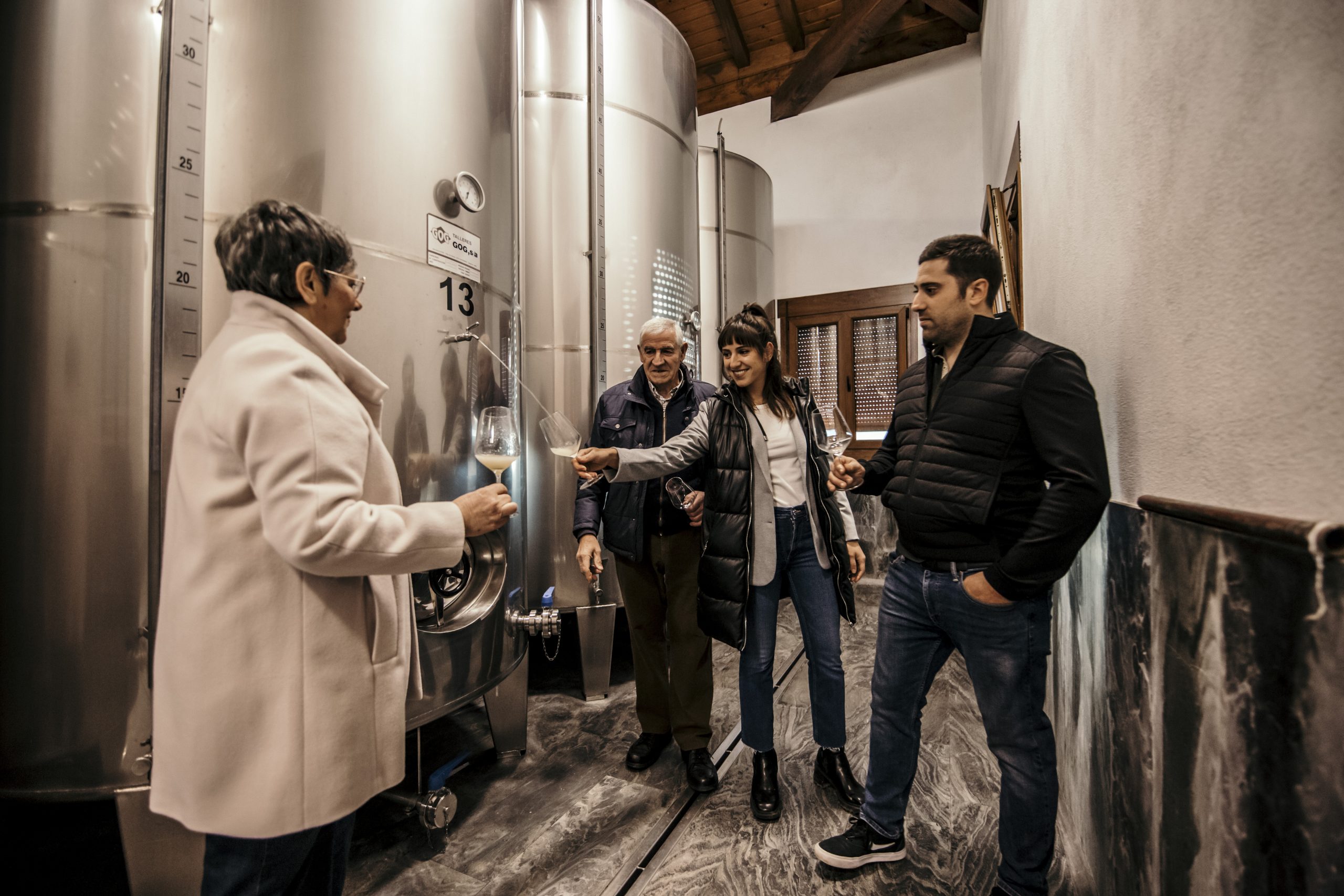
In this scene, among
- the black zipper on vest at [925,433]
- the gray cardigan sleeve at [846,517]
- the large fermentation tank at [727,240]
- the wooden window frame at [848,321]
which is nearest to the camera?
the black zipper on vest at [925,433]

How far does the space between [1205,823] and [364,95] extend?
2.32 m

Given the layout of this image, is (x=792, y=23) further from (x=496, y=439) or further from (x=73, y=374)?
(x=73, y=374)

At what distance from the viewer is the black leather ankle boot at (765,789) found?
1983 millimetres

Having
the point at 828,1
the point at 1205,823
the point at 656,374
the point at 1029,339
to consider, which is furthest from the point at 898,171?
the point at 1205,823

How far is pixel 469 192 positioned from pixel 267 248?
3.25 ft

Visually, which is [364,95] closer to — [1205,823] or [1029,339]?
[1029,339]

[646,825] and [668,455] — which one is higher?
[668,455]

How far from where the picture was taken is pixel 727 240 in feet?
15.8

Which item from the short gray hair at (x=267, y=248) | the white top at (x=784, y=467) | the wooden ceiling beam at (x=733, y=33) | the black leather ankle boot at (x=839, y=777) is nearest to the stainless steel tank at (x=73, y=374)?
the short gray hair at (x=267, y=248)

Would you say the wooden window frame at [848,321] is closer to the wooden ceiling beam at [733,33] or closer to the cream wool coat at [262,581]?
the wooden ceiling beam at [733,33]

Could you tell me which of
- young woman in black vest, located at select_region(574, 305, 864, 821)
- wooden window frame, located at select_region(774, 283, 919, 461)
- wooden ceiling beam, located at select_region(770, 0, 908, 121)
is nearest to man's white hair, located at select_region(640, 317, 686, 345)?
young woman in black vest, located at select_region(574, 305, 864, 821)

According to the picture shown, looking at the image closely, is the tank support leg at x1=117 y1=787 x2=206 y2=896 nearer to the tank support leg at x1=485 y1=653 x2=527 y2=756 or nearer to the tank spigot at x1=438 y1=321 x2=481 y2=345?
the tank support leg at x1=485 y1=653 x2=527 y2=756

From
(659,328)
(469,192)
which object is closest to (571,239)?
(659,328)

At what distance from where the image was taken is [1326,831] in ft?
2.35
